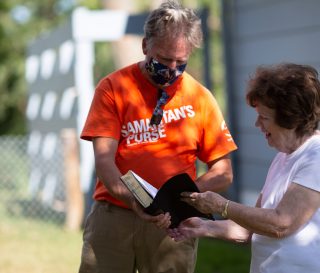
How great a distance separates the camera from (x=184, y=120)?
12.3ft

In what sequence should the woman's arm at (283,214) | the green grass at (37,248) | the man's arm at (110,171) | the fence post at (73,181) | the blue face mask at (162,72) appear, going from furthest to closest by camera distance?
the fence post at (73,181) < the green grass at (37,248) < the blue face mask at (162,72) < the man's arm at (110,171) < the woman's arm at (283,214)

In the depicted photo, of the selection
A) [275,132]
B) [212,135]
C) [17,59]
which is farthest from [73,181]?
[17,59]

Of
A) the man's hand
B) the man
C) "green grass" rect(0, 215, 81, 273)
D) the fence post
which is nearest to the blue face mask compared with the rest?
the man

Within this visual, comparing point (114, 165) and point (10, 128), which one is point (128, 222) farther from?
point (10, 128)

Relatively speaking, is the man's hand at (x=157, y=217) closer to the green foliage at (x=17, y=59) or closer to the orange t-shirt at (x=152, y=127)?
the orange t-shirt at (x=152, y=127)

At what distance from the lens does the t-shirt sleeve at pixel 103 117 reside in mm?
3643

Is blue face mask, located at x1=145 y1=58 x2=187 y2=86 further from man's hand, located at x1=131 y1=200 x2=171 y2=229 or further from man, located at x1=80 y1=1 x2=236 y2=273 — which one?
man's hand, located at x1=131 y1=200 x2=171 y2=229

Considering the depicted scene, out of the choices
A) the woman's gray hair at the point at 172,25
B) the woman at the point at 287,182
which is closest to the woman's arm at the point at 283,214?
the woman at the point at 287,182

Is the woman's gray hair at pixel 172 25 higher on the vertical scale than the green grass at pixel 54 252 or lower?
higher

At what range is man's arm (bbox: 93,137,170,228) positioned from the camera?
3.52m

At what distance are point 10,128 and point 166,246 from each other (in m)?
19.3

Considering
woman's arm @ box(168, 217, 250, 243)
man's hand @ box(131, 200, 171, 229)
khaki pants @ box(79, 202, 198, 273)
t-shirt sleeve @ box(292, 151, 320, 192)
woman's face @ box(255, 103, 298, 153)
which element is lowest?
khaki pants @ box(79, 202, 198, 273)

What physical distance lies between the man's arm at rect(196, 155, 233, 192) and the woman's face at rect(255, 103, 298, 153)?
2.36 feet

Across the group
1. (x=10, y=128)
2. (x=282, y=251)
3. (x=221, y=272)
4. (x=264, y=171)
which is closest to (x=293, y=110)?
(x=282, y=251)
